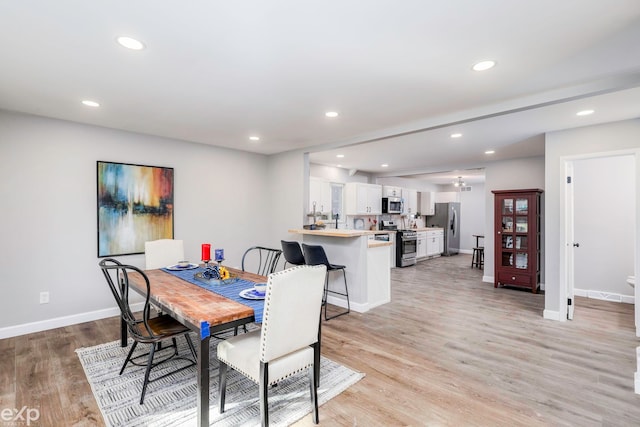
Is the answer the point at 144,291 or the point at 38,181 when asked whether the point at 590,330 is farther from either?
the point at 38,181

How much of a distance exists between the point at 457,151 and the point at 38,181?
594 centimetres

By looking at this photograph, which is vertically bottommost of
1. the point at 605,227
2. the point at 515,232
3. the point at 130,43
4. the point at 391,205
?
the point at 515,232

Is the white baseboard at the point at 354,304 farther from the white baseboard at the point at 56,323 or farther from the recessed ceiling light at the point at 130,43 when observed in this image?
the recessed ceiling light at the point at 130,43

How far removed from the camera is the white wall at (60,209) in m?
3.38

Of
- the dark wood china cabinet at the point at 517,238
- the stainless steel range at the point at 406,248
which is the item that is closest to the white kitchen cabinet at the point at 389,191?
the stainless steel range at the point at 406,248

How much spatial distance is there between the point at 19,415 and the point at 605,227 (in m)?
7.27

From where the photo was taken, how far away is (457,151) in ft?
17.8

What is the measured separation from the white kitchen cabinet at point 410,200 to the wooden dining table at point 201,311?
7271 millimetres

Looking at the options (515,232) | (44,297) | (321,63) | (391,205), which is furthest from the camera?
(391,205)

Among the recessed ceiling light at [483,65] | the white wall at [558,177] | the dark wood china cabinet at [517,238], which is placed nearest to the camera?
the recessed ceiling light at [483,65]

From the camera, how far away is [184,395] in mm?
2334

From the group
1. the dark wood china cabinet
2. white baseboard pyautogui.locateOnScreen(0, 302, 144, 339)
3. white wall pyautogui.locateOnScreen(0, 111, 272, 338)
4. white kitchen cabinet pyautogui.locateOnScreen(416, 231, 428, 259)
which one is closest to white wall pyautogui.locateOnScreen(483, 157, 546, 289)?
the dark wood china cabinet

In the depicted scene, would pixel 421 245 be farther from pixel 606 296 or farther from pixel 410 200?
pixel 606 296

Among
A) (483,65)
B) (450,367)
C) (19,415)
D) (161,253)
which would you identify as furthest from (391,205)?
(19,415)
